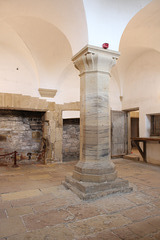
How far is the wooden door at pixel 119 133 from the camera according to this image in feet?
24.3

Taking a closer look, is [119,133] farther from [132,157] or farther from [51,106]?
[51,106]

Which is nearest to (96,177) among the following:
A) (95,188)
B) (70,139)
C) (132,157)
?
(95,188)

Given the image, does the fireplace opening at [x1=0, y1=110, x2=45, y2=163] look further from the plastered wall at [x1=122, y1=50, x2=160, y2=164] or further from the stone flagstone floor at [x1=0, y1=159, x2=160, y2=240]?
the plastered wall at [x1=122, y1=50, x2=160, y2=164]

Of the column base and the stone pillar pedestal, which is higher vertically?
the stone pillar pedestal

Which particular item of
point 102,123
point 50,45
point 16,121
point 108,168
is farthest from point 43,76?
point 108,168

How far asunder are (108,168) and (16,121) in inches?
181

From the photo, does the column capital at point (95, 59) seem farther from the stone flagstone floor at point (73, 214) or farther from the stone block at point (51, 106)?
the stone block at point (51, 106)

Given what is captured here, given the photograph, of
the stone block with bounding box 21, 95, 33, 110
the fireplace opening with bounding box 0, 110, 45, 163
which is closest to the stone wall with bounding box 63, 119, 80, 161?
the fireplace opening with bounding box 0, 110, 45, 163

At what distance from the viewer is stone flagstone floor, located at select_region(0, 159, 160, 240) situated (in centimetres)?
201

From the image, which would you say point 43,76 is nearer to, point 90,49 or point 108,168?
point 90,49

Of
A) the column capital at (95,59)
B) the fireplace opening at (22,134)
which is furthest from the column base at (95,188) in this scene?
the fireplace opening at (22,134)

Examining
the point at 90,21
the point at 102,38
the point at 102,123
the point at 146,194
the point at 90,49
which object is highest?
the point at 90,21

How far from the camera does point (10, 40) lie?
17.6ft

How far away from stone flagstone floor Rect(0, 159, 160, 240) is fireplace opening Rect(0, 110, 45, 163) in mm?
3153
